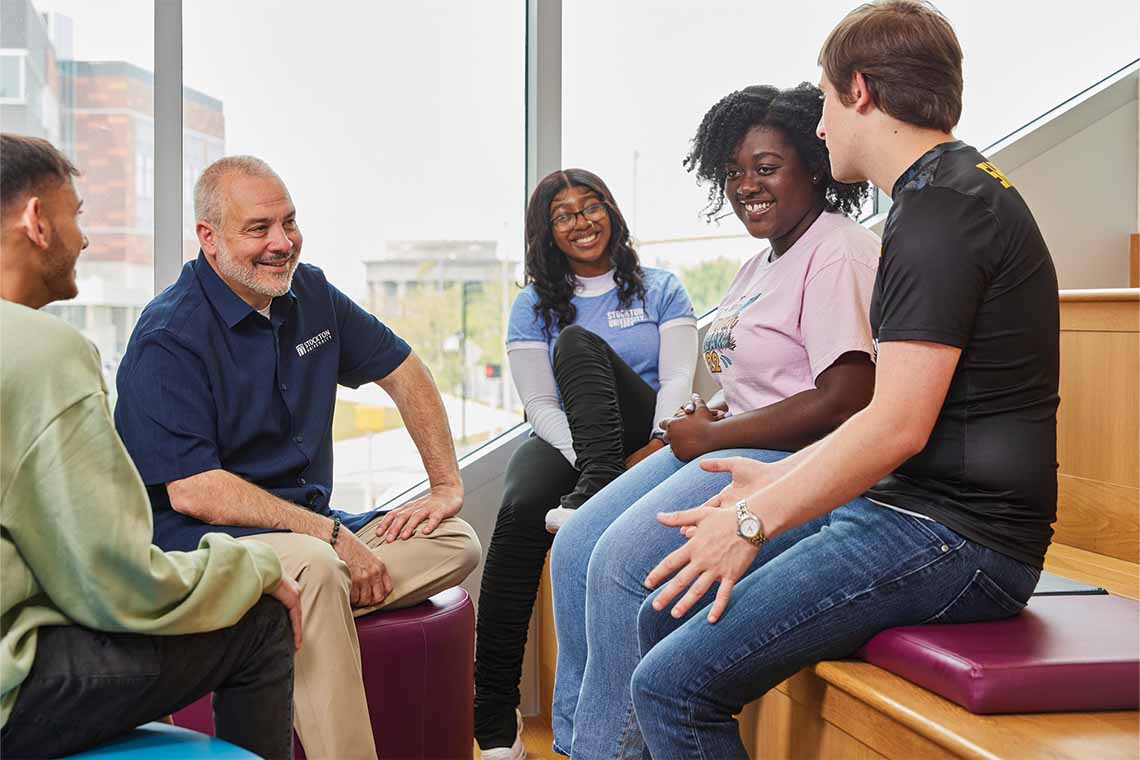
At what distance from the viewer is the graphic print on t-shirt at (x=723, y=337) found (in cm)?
209

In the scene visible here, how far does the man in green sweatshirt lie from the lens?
1340mm

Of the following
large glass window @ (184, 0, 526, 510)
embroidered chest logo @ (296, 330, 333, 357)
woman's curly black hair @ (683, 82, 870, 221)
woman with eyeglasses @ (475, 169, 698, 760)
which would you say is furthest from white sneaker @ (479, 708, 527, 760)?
woman's curly black hair @ (683, 82, 870, 221)

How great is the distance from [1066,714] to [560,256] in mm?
1923

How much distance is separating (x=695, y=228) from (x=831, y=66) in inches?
78.1

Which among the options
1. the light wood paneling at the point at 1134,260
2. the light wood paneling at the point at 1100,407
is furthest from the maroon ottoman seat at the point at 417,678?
the light wood paneling at the point at 1134,260

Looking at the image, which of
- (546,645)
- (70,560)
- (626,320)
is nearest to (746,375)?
(626,320)

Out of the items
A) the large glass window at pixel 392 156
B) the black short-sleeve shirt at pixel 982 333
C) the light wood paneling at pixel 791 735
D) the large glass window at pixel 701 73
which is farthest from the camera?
the large glass window at pixel 701 73

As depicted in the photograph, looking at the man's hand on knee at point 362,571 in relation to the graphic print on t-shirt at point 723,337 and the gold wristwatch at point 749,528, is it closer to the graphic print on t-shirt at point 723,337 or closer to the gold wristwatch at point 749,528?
the graphic print on t-shirt at point 723,337

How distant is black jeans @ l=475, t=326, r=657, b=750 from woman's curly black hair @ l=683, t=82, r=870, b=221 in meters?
0.55

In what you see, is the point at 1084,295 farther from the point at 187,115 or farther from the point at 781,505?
the point at 187,115

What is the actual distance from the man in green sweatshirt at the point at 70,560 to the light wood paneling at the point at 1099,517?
5.44 ft

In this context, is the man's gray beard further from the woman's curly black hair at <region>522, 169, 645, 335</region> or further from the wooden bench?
the wooden bench

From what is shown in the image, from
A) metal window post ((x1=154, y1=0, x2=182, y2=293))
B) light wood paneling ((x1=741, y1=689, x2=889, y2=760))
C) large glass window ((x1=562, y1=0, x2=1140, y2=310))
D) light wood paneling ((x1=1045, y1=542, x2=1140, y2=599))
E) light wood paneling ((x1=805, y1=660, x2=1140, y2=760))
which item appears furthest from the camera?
large glass window ((x1=562, y1=0, x2=1140, y2=310))

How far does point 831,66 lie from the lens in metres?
1.63
